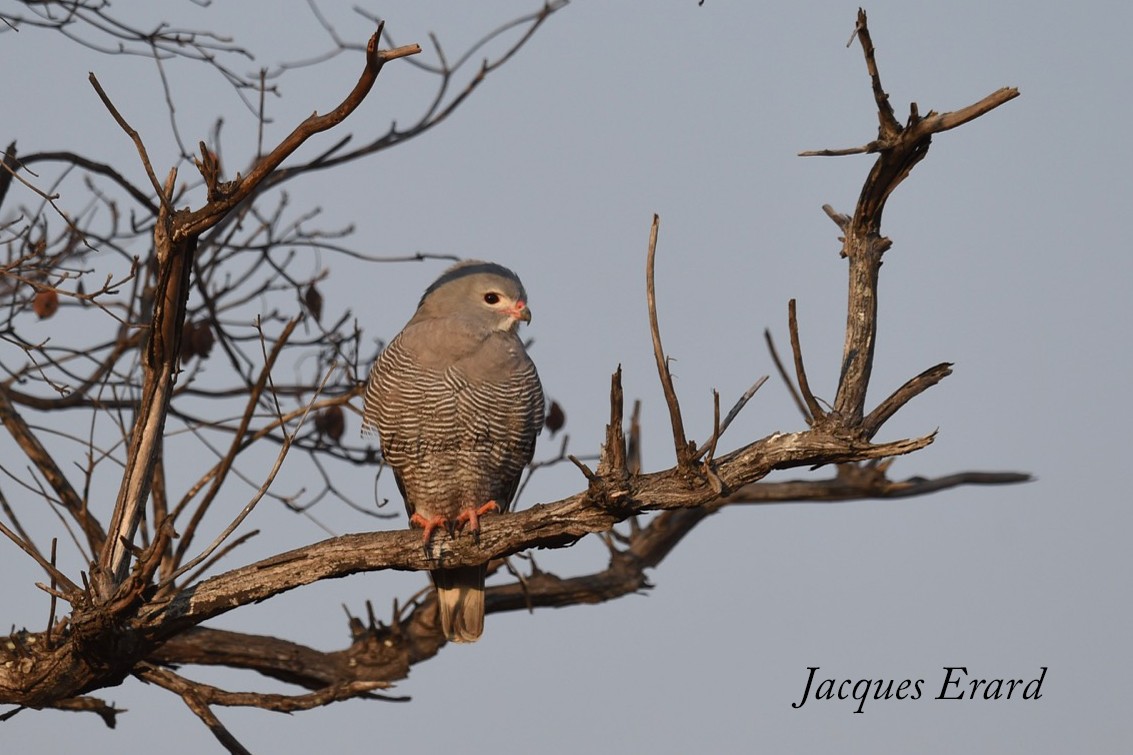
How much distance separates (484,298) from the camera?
659cm

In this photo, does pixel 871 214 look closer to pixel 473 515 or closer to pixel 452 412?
pixel 473 515

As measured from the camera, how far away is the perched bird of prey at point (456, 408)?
6191mm

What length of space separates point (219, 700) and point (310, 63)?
11.2ft

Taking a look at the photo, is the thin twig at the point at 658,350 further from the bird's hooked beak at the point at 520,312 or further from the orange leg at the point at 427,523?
the bird's hooked beak at the point at 520,312

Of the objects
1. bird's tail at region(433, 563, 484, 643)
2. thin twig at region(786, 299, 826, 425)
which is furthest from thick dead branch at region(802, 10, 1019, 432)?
bird's tail at region(433, 563, 484, 643)

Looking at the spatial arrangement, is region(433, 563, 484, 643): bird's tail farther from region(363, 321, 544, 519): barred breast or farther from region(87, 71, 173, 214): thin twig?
region(87, 71, 173, 214): thin twig

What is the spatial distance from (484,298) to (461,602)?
5.06ft

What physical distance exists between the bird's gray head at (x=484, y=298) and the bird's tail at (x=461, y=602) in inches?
49.9

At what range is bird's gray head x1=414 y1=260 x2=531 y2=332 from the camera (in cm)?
652

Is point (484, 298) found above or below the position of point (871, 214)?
above

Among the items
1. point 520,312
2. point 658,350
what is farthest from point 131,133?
point 520,312

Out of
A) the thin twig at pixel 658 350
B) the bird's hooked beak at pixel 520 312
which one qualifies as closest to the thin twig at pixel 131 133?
the thin twig at pixel 658 350

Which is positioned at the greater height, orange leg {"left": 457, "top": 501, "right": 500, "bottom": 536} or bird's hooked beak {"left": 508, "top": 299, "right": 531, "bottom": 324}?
bird's hooked beak {"left": 508, "top": 299, "right": 531, "bottom": 324}

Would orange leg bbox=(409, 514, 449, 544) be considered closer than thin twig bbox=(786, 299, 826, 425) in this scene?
No
